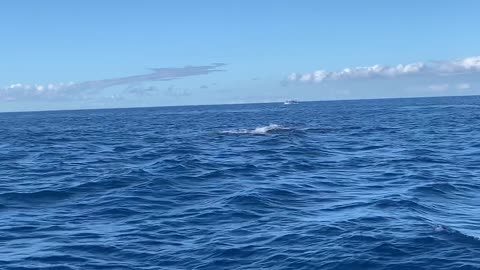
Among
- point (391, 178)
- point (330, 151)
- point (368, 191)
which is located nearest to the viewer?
point (368, 191)

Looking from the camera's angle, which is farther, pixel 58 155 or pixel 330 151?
pixel 58 155

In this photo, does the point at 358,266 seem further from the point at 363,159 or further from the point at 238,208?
the point at 363,159

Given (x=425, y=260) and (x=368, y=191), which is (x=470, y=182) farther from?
(x=425, y=260)

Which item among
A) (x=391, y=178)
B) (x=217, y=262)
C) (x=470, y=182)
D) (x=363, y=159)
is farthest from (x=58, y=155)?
(x=217, y=262)

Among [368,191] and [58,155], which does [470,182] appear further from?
[58,155]

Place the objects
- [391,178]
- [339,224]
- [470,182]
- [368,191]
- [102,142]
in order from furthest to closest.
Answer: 1. [102,142]
2. [391,178]
3. [470,182]
4. [368,191]
5. [339,224]

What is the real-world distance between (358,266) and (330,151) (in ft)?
95.7

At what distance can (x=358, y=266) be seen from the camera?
15.1 meters

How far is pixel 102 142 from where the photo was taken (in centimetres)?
5994

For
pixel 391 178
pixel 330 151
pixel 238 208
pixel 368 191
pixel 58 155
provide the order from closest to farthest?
1. pixel 238 208
2. pixel 368 191
3. pixel 391 178
4. pixel 330 151
5. pixel 58 155

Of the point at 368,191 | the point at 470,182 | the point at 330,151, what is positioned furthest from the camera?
the point at 330,151

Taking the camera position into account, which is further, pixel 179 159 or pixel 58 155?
pixel 58 155

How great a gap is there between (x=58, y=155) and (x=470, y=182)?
1220 inches

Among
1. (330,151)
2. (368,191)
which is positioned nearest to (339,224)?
(368,191)
